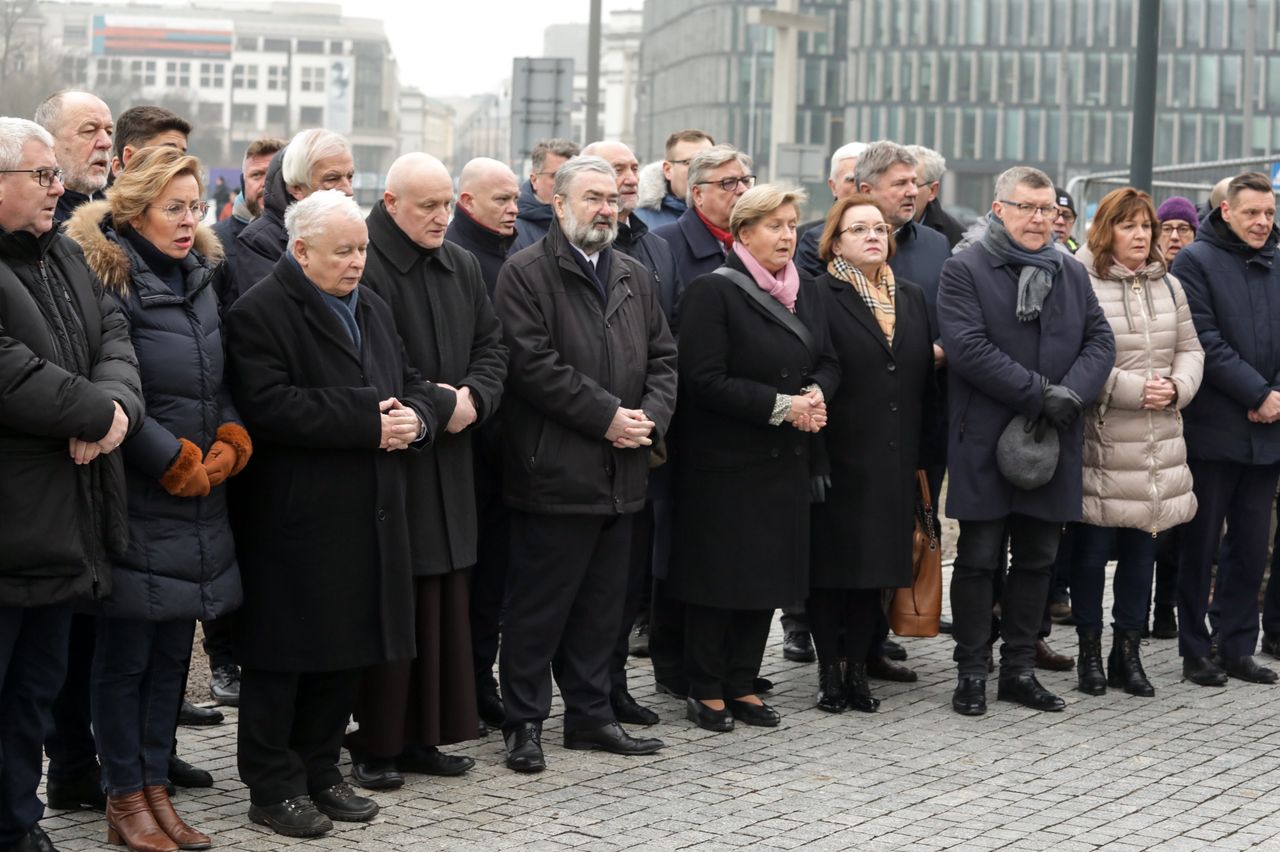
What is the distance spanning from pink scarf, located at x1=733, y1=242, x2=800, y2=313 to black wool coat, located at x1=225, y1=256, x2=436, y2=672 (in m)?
2.04

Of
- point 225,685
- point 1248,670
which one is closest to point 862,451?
point 1248,670

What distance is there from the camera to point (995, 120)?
99812 millimetres

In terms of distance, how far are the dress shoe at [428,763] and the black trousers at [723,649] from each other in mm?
1240

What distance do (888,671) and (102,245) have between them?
4.31 metres

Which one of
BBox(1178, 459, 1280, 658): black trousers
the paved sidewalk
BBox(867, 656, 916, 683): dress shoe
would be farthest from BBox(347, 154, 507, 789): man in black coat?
BBox(1178, 459, 1280, 658): black trousers

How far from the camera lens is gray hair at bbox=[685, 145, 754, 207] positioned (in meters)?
8.43

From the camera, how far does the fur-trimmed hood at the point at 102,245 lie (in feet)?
19.3

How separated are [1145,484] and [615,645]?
2.50 metres


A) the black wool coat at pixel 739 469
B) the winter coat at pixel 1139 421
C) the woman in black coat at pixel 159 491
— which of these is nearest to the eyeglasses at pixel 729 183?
the black wool coat at pixel 739 469

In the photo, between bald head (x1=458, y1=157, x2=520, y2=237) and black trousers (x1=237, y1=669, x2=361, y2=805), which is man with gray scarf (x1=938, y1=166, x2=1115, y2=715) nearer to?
bald head (x1=458, y1=157, x2=520, y2=237)

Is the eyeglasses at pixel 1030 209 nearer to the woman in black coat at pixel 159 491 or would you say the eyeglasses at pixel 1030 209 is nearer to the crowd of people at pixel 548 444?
the crowd of people at pixel 548 444

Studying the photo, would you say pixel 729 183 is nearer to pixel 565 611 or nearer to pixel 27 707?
pixel 565 611

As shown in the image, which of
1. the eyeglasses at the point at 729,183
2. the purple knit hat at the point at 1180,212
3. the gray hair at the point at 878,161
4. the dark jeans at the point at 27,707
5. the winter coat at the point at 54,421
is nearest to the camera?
the winter coat at the point at 54,421

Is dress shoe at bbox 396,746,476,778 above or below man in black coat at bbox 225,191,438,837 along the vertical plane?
below
